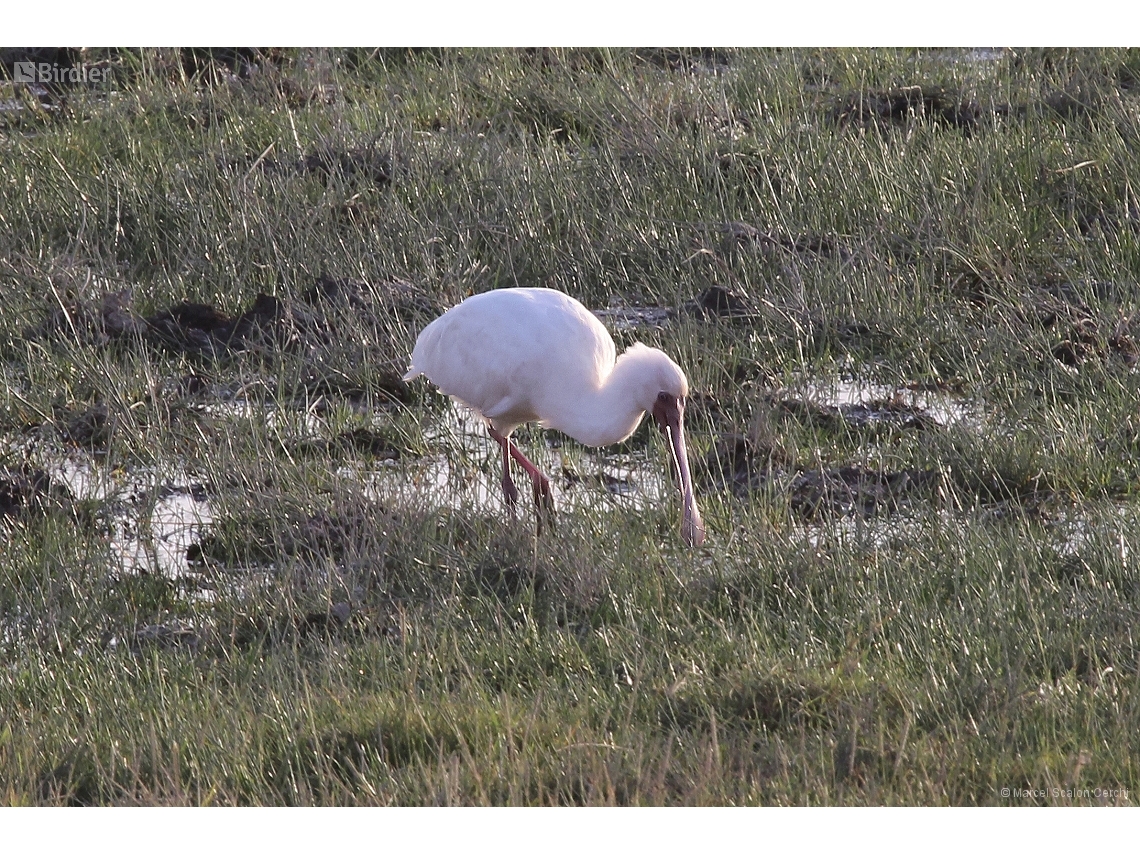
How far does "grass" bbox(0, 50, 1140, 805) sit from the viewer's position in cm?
395

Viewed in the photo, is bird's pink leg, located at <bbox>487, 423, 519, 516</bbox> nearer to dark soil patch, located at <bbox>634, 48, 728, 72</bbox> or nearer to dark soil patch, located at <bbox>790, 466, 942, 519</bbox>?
dark soil patch, located at <bbox>790, 466, 942, 519</bbox>

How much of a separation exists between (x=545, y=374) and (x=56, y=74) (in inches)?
247

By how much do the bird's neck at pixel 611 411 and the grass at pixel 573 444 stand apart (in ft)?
0.85

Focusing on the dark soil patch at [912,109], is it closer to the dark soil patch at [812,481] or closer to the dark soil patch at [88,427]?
the dark soil patch at [812,481]

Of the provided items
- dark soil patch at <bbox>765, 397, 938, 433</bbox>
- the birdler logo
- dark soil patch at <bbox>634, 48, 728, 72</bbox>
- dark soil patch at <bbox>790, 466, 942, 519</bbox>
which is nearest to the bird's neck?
dark soil patch at <bbox>790, 466, 942, 519</bbox>

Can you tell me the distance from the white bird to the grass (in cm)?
26


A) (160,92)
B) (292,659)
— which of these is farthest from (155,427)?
(160,92)

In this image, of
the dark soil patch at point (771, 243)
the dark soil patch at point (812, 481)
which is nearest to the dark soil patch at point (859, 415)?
the dark soil patch at point (812, 481)

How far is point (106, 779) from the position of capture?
149 inches

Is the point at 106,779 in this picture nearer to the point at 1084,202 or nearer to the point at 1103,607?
the point at 1103,607

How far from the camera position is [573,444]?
6.72 meters

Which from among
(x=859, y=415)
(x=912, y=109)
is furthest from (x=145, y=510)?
(x=912, y=109)

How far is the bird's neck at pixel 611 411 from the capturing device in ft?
18.8

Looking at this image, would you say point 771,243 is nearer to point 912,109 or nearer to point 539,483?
point 912,109
